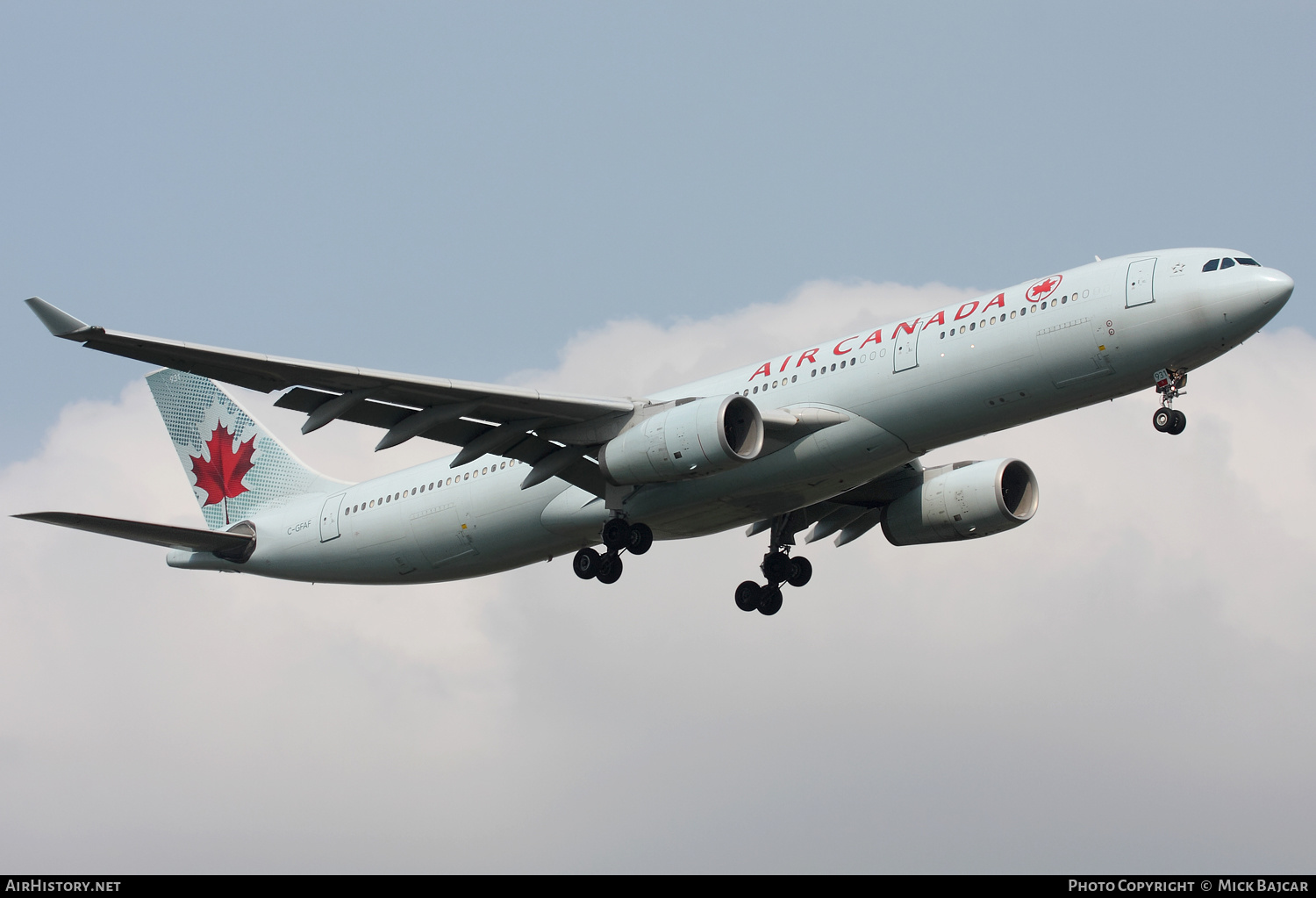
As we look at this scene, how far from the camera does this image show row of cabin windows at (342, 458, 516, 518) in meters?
34.5

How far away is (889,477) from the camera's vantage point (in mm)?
36094

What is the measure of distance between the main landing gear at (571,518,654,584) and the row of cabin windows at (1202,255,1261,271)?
12091 millimetres

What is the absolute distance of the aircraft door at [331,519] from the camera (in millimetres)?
36938

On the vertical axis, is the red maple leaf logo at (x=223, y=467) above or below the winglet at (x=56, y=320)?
above

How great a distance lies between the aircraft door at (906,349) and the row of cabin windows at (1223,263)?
5.25 metres

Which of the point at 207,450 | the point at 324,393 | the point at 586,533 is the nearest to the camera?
the point at 324,393

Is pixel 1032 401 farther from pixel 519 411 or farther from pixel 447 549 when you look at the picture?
pixel 447 549

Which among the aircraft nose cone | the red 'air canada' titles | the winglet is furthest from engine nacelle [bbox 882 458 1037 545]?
the winglet

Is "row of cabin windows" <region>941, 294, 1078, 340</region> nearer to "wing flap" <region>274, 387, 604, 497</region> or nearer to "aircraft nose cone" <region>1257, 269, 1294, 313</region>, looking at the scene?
"aircraft nose cone" <region>1257, 269, 1294, 313</region>

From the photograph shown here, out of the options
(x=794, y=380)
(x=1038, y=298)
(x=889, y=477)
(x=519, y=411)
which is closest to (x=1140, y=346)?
(x=1038, y=298)

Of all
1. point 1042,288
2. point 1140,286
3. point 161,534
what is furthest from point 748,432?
point 161,534

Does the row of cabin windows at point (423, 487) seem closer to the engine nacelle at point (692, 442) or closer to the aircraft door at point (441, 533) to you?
the aircraft door at point (441, 533)

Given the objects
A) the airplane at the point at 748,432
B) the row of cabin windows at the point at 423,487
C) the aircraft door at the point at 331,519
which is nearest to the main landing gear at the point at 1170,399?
the airplane at the point at 748,432
